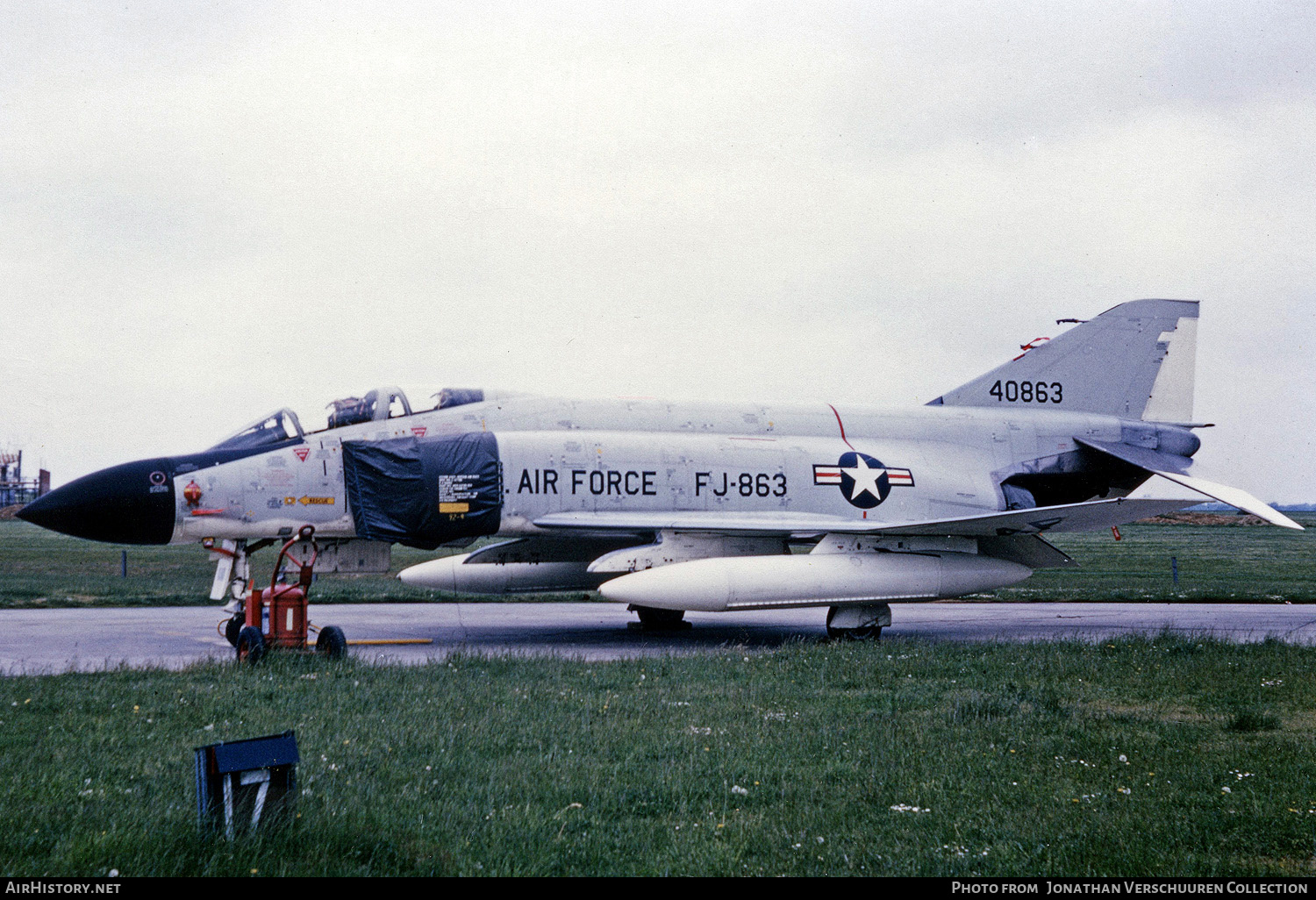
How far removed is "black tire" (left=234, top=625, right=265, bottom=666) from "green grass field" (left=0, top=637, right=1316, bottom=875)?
249mm

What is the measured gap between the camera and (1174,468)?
17.2m

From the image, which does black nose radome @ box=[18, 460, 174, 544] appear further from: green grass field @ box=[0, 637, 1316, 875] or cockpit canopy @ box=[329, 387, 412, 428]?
green grass field @ box=[0, 637, 1316, 875]

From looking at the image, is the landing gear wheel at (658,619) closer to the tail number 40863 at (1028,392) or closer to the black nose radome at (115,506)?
the tail number 40863 at (1028,392)

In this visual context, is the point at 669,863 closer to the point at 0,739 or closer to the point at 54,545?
the point at 0,739

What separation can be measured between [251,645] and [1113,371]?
14.8 meters

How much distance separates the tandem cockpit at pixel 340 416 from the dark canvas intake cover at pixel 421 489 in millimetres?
429

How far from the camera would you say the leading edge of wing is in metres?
13.7

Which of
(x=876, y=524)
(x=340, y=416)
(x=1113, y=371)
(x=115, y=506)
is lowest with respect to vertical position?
(x=876, y=524)

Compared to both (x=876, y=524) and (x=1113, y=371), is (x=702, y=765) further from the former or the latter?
(x=1113, y=371)

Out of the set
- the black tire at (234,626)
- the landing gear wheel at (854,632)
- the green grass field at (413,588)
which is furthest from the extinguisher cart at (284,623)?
the green grass field at (413,588)

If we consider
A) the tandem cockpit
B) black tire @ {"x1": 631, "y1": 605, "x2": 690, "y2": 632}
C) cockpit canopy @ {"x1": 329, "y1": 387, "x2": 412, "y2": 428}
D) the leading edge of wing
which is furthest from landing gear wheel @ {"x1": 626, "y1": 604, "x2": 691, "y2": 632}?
cockpit canopy @ {"x1": 329, "y1": 387, "x2": 412, "y2": 428}

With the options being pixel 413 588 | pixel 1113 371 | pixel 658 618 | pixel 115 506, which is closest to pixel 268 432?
pixel 115 506

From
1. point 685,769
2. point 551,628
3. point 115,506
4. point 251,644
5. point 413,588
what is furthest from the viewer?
point 413,588

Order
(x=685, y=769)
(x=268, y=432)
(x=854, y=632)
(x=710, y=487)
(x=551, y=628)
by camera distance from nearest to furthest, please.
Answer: (x=685, y=769) → (x=268, y=432) → (x=854, y=632) → (x=710, y=487) → (x=551, y=628)
